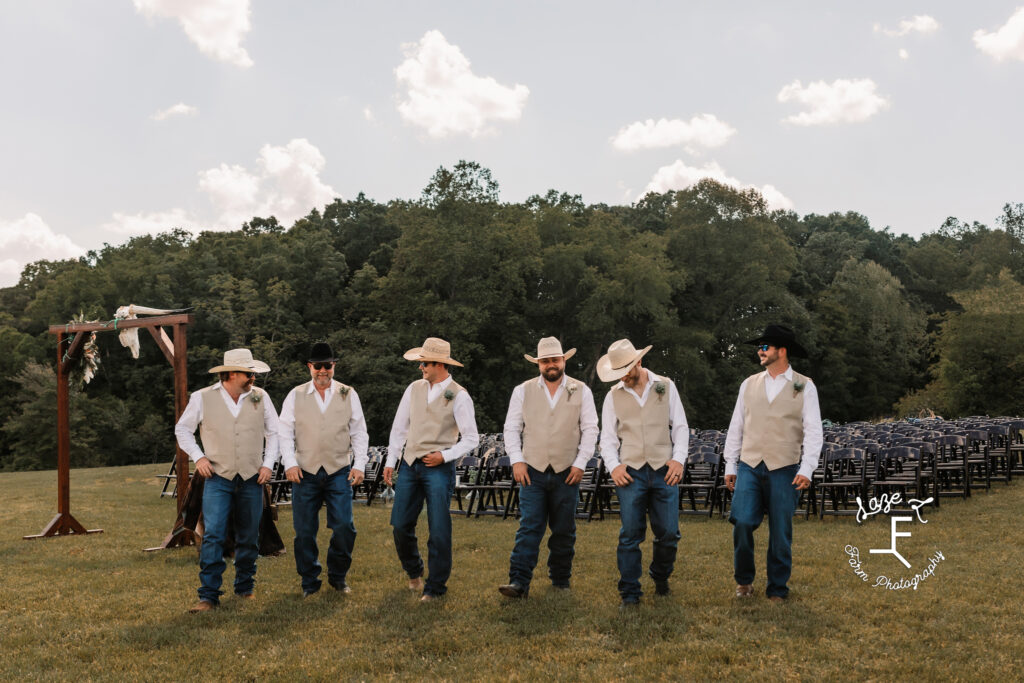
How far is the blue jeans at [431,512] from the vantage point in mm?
6270

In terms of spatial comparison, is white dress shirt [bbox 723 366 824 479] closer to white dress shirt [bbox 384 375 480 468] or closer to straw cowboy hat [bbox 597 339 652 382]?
straw cowboy hat [bbox 597 339 652 382]

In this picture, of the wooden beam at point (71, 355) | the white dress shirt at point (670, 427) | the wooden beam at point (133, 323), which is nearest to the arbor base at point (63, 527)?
the wooden beam at point (71, 355)

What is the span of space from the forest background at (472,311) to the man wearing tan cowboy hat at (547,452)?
31736 mm

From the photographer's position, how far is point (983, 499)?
12.0 metres

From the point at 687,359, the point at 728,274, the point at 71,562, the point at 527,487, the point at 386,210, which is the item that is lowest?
the point at 71,562

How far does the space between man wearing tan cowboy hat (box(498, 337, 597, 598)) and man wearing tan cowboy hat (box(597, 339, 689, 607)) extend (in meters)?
0.22

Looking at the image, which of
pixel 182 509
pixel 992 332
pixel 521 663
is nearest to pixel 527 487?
pixel 521 663

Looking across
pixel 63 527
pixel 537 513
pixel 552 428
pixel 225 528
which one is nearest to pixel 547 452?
pixel 552 428

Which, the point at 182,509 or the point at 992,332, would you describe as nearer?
the point at 182,509

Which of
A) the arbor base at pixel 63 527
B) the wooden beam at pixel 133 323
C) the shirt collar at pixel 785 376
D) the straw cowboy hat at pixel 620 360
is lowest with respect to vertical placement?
the arbor base at pixel 63 527

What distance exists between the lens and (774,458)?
19.7ft

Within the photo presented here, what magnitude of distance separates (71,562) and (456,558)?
12.6 feet

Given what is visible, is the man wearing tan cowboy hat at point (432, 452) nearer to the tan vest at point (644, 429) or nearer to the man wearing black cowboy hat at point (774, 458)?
the tan vest at point (644, 429)

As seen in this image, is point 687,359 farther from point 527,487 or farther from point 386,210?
point 527,487
